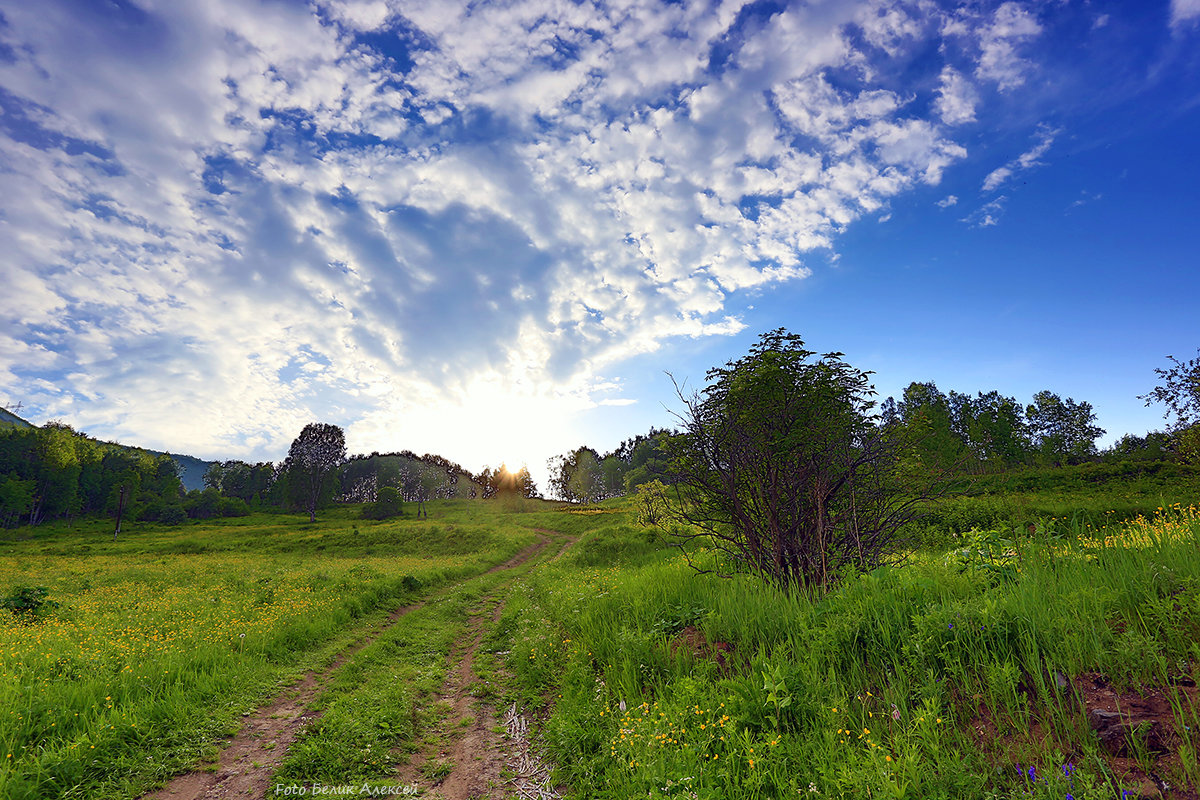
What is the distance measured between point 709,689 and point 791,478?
3.99m

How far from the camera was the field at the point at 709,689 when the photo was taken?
3.59 metres

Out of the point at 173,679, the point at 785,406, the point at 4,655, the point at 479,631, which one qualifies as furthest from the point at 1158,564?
the point at 4,655

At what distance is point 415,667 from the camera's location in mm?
9977

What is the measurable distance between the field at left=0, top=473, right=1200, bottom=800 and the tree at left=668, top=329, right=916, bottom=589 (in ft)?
2.54

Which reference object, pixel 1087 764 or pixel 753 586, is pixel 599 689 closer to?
pixel 753 586

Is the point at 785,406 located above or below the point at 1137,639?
above

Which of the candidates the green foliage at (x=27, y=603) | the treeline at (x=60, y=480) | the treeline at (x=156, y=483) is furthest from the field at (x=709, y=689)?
the treeline at (x=60, y=480)

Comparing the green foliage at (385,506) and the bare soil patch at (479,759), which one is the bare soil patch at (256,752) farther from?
the green foliage at (385,506)

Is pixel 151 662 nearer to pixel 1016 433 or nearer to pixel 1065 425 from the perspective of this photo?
pixel 1016 433

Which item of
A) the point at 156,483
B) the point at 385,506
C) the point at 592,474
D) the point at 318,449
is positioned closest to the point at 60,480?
the point at 156,483

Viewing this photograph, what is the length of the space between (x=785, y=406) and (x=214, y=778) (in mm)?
9841

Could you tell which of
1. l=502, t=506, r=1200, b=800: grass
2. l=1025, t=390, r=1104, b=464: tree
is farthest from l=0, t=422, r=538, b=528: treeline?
l=1025, t=390, r=1104, b=464: tree

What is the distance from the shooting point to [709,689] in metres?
5.51

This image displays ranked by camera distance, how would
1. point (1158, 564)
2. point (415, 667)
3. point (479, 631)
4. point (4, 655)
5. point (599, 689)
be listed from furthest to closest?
point (479, 631), point (415, 667), point (4, 655), point (599, 689), point (1158, 564)
